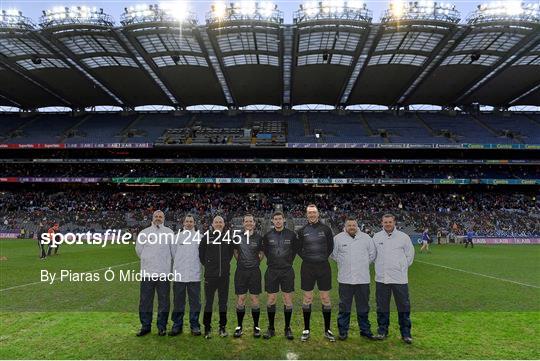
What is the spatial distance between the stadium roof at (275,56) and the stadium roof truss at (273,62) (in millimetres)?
115

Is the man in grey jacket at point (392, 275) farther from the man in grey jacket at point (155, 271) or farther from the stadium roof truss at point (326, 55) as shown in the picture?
the stadium roof truss at point (326, 55)

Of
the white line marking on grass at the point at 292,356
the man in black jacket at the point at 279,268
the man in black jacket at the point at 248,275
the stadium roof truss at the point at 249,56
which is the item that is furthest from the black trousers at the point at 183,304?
the stadium roof truss at the point at 249,56

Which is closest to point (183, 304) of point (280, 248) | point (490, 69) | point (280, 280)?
point (280, 280)

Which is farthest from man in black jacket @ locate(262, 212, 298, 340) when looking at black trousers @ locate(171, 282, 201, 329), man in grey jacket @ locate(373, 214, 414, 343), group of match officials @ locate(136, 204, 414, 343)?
man in grey jacket @ locate(373, 214, 414, 343)

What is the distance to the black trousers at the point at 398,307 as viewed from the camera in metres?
6.45

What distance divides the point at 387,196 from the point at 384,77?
43.0 ft

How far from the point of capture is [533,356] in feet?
19.0

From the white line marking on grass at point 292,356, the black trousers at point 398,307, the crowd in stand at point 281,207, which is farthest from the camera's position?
the crowd in stand at point 281,207

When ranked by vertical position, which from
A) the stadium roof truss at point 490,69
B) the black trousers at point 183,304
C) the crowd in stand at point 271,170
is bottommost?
the black trousers at point 183,304

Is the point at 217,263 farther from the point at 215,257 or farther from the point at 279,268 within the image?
the point at 279,268

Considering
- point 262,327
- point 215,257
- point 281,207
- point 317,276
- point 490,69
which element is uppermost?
point 490,69

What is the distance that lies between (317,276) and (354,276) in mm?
640

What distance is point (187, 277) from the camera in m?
6.90

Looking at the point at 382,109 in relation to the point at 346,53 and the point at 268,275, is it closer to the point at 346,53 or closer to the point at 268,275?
the point at 346,53
